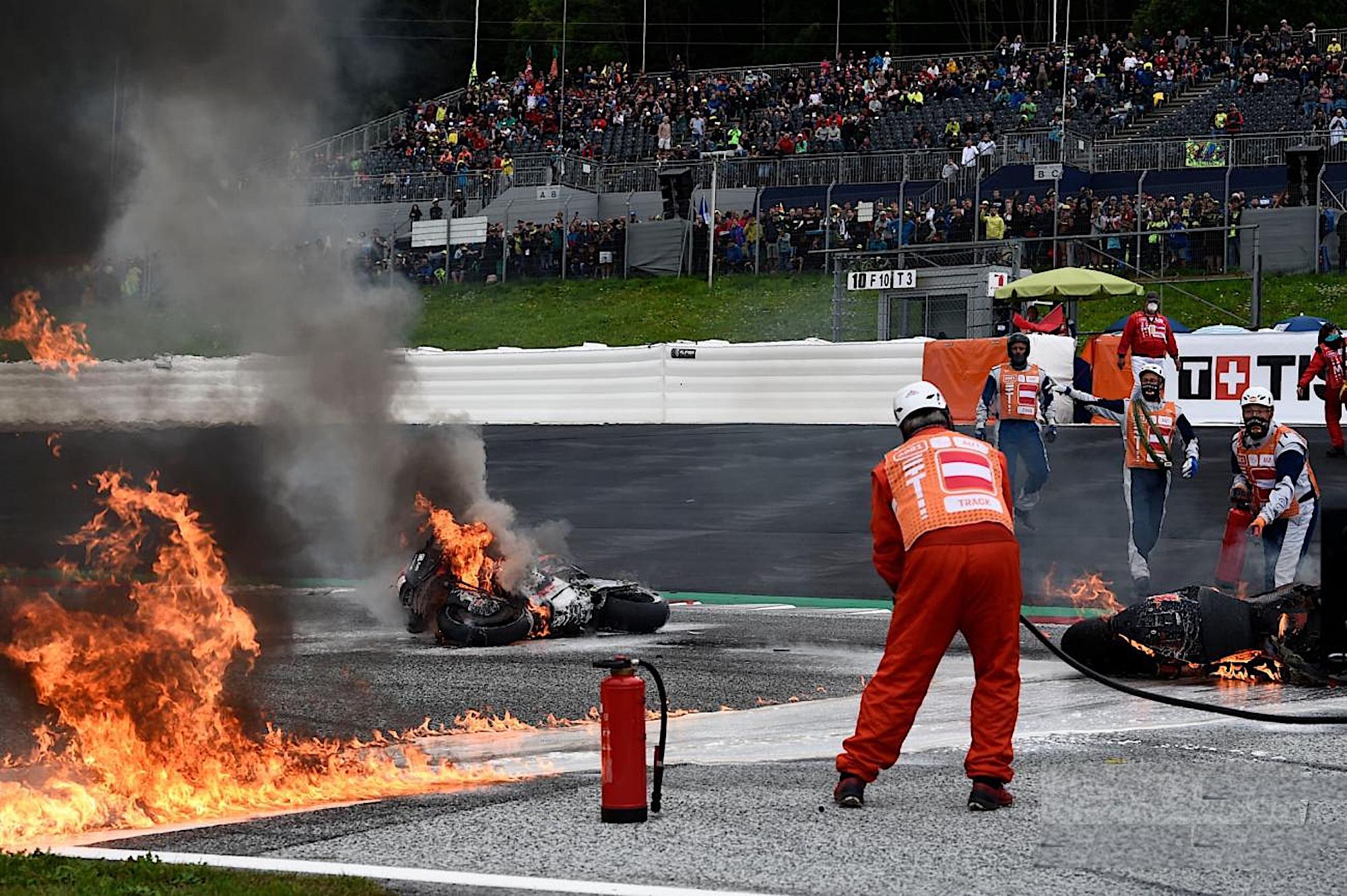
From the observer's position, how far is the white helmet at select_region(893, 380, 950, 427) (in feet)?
A: 22.4

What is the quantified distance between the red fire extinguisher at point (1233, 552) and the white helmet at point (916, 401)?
6.28m

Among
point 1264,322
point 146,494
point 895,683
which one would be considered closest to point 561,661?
point 146,494

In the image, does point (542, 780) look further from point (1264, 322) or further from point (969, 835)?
point (1264, 322)

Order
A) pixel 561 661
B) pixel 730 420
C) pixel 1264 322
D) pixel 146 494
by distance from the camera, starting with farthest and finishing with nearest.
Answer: pixel 1264 322
pixel 730 420
pixel 561 661
pixel 146 494

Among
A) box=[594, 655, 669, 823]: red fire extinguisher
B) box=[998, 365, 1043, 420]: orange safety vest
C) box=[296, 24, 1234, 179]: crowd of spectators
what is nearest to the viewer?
box=[594, 655, 669, 823]: red fire extinguisher

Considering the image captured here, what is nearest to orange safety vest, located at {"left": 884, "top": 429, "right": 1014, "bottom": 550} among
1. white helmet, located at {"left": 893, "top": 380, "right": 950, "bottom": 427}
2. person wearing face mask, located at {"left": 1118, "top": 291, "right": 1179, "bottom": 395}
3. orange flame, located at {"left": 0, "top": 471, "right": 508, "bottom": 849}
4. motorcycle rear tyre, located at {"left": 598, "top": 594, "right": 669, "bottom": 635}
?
white helmet, located at {"left": 893, "top": 380, "right": 950, "bottom": 427}

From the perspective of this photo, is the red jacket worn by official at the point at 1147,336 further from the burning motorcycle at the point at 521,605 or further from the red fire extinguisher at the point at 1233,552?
the burning motorcycle at the point at 521,605

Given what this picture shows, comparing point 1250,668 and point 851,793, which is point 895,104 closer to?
point 1250,668

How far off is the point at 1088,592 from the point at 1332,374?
23.6 feet

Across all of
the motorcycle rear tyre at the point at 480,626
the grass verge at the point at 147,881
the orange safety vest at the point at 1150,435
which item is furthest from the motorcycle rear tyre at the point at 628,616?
the grass verge at the point at 147,881

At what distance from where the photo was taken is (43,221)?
7305 mm

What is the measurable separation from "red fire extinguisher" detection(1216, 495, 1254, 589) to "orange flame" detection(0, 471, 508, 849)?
717 cm

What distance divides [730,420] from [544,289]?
438 inches

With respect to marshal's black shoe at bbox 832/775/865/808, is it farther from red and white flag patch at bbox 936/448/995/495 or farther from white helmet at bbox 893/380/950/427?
white helmet at bbox 893/380/950/427
